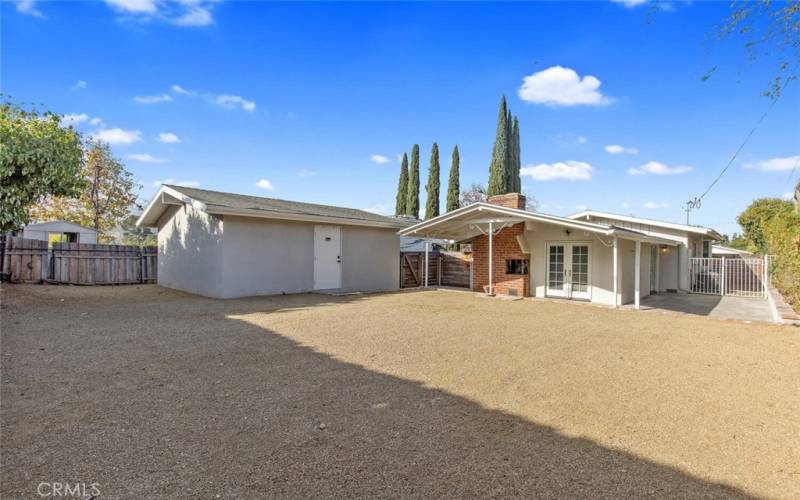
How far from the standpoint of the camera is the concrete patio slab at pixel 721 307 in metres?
10.1

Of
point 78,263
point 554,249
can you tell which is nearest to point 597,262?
point 554,249

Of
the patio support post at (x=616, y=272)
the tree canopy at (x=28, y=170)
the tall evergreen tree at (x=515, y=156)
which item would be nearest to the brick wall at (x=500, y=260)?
the patio support post at (x=616, y=272)

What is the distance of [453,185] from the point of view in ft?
107

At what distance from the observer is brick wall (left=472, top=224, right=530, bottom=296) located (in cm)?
1318

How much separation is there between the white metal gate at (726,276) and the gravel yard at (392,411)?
33.5 ft

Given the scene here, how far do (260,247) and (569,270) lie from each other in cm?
961

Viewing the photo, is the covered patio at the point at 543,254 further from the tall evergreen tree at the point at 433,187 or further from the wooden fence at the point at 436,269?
the tall evergreen tree at the point at 433,187

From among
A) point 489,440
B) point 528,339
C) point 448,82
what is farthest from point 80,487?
point 448,82

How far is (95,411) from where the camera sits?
348 cm

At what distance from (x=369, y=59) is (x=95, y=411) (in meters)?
12.1

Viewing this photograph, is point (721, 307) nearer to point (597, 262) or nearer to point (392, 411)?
point (597, 262)

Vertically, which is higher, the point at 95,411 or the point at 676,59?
the point at 676,59

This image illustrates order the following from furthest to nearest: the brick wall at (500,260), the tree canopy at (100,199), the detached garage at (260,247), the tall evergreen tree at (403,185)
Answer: the tall evergreen tree at (403,185), the tree canopy at (100,199), the brick wall at (500,260), the detached garage at (260,247)

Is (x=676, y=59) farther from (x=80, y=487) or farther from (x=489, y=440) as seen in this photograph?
(x=80, y=487)
